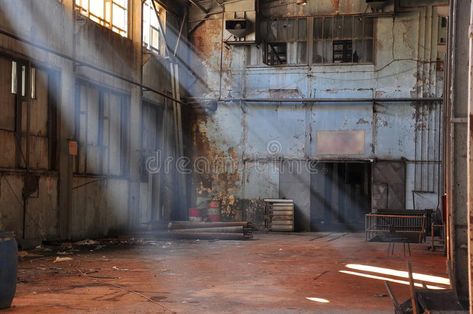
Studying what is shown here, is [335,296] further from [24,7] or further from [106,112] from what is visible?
[106,112]

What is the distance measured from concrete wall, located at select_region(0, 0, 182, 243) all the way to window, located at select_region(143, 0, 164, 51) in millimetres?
671

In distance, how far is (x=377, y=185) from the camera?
2164 centimetres

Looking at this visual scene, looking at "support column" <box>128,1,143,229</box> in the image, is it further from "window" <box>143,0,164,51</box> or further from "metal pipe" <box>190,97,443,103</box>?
"metal pipe" <box>190,97,443,103</box>

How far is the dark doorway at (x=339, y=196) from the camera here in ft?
73.9

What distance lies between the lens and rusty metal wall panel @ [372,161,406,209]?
21.5 m

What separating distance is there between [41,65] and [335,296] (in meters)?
9.83

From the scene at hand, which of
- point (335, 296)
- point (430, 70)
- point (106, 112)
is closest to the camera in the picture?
point (335, 296)

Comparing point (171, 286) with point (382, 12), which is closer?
point (171, 286)

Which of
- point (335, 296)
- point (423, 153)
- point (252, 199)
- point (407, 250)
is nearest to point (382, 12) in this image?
point (423, 153)

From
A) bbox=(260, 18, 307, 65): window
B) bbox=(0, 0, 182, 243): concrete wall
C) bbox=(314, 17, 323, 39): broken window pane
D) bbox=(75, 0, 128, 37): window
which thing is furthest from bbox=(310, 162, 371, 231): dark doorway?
bbox=(75, 0, 128, 37): window

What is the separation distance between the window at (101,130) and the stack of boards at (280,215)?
19.1ft

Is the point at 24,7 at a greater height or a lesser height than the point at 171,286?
greater

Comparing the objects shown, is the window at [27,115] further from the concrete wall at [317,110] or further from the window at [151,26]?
the concrete wall at [317,110]

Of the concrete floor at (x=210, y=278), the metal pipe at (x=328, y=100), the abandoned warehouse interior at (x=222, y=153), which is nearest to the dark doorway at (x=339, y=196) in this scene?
the abandoned warehouse interior at (x=222, y=153)
